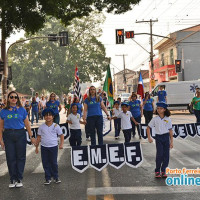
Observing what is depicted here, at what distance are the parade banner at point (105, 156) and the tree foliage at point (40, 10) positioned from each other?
6917 mm

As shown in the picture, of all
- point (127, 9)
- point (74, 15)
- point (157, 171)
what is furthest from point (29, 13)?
point (157, 171)

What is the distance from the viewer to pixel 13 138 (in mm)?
6758

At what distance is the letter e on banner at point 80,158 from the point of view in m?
7.43

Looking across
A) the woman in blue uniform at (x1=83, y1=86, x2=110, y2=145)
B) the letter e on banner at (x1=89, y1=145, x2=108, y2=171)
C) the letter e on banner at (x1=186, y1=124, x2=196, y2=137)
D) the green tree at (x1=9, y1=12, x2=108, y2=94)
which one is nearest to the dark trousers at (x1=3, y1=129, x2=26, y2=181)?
the letter e on banner at (x1=89, y1=145, x2=108, y2=171)

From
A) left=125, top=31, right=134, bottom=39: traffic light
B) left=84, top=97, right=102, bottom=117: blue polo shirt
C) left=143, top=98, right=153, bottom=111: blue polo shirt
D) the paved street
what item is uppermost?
left=125, top=31, right=134, bottom=39: traffic light

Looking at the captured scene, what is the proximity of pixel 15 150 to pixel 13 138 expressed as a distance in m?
0.26

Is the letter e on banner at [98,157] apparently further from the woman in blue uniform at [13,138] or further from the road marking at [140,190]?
the woman in blue uniform at [13,138]

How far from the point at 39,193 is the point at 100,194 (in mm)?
1009

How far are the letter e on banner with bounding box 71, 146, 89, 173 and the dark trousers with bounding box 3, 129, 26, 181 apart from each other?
1.05 m

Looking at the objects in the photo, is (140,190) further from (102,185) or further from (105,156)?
(105,156)

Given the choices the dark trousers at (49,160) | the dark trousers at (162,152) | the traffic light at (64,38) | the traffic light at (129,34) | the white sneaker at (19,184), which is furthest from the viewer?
the traffic light at (129,34)

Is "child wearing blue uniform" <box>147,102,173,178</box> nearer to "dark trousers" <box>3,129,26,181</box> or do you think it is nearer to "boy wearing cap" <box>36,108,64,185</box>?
"boy wearing cap" <box>36,108,64,185</box>

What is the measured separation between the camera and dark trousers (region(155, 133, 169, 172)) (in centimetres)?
712

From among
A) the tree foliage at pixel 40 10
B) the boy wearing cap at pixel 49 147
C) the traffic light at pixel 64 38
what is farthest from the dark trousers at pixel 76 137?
the traffic light at pixel 64 38
